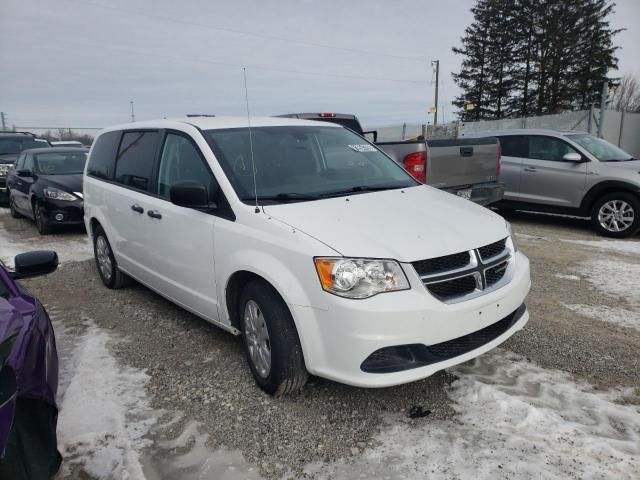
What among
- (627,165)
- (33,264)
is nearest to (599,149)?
(627,165)

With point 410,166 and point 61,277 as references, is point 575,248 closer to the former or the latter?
point 410,166

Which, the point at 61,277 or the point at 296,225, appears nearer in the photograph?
the point at 296,225

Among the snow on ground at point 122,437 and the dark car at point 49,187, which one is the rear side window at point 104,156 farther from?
the dark car at point 49,187

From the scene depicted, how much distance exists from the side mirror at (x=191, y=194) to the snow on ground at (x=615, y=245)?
19.9 feet

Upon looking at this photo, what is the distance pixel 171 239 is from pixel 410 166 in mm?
3979

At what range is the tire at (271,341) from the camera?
2848 millimetres

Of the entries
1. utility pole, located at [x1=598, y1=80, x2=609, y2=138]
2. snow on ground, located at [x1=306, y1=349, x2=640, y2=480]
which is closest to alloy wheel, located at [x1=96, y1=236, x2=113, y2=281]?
snow on ground, located at [x1=306, y1=349, x2=640, y2=480]

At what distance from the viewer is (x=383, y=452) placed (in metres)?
2.63

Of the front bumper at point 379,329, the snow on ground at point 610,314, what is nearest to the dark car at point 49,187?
the front bumper at point 379,329

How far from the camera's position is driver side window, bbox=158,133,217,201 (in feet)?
11.8

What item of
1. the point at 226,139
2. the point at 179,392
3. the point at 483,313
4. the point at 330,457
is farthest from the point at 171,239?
the point at 483,313

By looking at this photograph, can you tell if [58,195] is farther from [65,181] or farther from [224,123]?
[224,123]

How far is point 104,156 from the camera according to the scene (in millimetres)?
5492

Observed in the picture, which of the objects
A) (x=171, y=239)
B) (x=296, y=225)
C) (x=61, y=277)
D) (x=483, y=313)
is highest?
(x=296, y=225)
